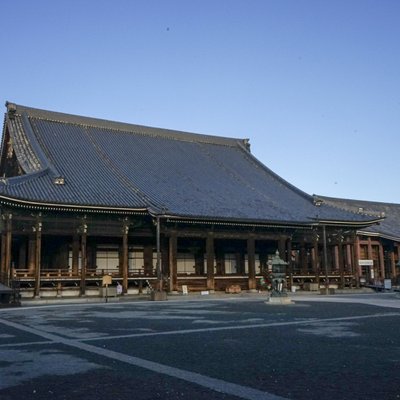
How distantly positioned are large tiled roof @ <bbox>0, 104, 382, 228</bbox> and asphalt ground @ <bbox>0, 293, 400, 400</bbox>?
14637 millimetres

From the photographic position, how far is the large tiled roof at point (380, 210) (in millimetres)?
46541

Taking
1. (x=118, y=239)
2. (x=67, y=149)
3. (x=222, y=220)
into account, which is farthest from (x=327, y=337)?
(x=67, y=149)

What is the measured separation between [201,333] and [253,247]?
2161cm

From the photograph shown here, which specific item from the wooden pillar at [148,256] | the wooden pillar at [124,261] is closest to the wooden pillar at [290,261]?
the wooden pillar at [148,256]

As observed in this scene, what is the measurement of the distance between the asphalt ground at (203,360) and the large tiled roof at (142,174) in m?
14.6

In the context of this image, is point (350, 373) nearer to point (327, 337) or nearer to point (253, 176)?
point (327, 337)

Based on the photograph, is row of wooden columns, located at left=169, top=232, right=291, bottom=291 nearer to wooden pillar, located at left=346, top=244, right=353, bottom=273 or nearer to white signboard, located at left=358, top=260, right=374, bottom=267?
wooden pillar, located at left=346, top=244, right=353, bottom=273

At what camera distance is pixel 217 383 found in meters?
6.60

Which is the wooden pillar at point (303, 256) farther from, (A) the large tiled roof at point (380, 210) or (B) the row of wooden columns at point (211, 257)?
(A) the large tiled roof at point (380, 210)

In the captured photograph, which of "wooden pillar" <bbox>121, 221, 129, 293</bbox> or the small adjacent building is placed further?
the small adjacent building

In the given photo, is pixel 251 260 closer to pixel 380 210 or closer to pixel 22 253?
pixel 22 253

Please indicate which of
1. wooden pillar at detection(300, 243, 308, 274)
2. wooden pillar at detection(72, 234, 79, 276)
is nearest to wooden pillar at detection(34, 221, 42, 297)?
wooden pillar at detection(72, 234, 79, 276)

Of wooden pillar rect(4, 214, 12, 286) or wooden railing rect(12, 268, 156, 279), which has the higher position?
wooden pillar rect(4, 214, 12, 286)

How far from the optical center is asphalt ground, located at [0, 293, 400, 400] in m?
6.22
